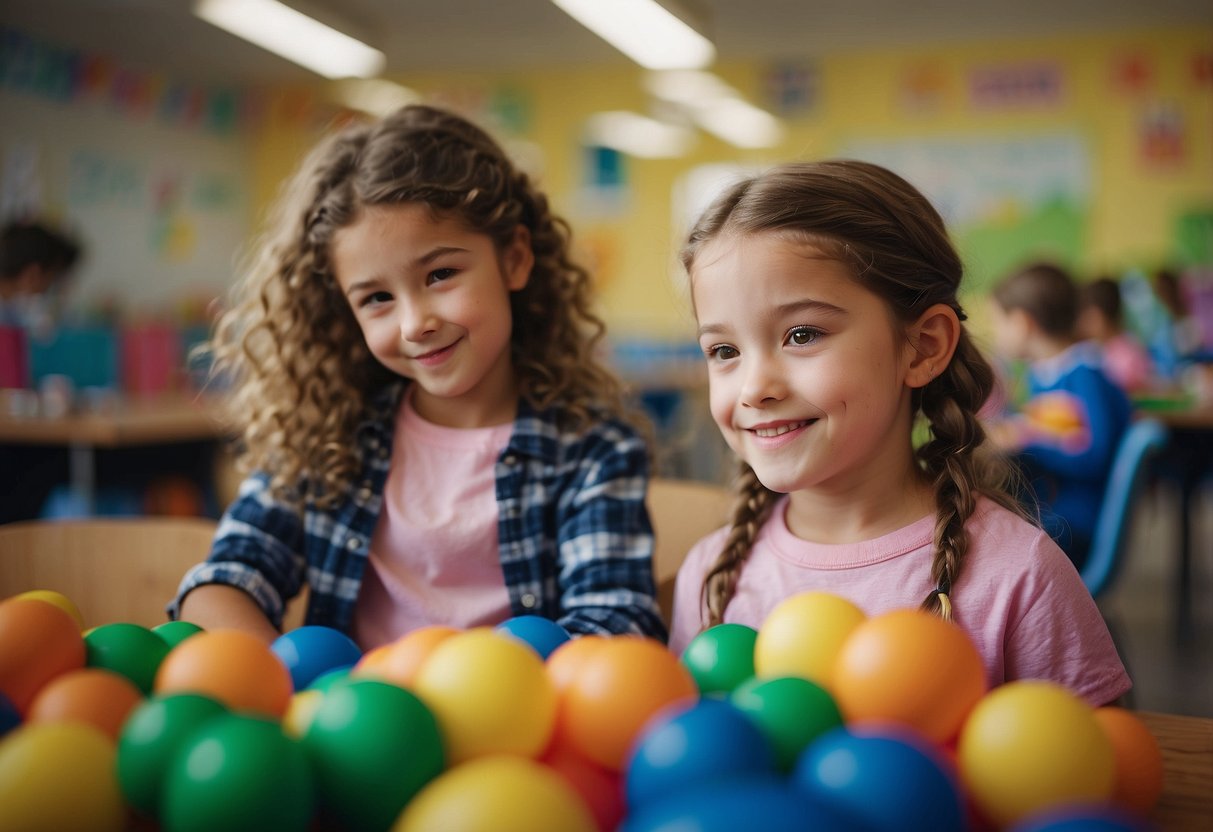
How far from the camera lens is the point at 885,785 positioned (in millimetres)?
469

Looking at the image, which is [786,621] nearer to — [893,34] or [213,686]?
[213,686]

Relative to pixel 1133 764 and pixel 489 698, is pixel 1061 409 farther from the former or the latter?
pixel 489 698

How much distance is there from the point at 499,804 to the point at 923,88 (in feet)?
24.0

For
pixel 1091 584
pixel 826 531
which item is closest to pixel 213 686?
pixel 826 531

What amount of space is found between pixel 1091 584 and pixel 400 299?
1.71 m

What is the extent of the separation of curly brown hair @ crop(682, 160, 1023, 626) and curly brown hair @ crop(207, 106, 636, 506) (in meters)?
0.32

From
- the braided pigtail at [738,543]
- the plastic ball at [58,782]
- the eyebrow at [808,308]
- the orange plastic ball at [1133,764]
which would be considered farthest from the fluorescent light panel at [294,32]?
the orange plastic ball at [1133,764]

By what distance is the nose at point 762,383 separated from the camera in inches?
36.9

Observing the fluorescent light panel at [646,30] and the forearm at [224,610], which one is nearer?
the forearm at [224,610]

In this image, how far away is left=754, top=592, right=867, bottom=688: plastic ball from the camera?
25.6 inches

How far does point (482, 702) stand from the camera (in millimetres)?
566

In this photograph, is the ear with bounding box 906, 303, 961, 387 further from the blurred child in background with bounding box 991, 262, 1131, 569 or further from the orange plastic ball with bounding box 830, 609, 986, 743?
the blurred child in background with bounding box 991, 262, 1131, 569

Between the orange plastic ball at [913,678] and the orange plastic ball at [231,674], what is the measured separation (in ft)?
1.06

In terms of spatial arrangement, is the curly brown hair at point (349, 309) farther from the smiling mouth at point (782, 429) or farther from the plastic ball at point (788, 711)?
the plastic ball at point (788, 711)
